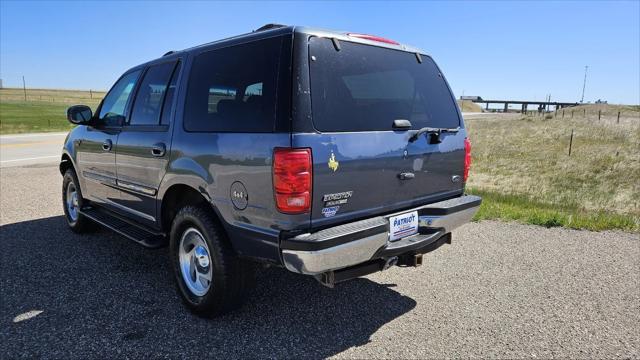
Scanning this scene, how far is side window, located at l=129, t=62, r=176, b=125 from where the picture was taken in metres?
3.86

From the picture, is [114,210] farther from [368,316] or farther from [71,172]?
[368,316]

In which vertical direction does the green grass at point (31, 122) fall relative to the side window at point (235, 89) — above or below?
below

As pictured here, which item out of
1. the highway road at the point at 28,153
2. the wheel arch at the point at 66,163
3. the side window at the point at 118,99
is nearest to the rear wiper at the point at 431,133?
the side window at the point at 118,99

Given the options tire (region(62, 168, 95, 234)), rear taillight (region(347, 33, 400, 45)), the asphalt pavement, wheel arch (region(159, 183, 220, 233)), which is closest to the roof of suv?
rear taillight (region(347, 33, 400, 45))

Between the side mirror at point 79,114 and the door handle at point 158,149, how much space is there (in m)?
1.61

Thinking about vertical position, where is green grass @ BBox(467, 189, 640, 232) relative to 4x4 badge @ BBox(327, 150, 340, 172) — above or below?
below

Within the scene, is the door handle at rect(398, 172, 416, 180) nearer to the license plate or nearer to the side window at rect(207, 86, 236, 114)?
the license plate

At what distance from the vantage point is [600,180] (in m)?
10.1

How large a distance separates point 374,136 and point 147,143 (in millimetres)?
2046

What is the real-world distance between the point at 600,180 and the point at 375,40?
914 centimetres

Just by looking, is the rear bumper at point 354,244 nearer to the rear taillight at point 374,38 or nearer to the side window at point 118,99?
the rear taillight at point 374,38

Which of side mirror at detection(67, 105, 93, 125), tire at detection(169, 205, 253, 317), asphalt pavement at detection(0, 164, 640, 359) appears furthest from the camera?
side mirror at detection(67, 105, 93, 125)

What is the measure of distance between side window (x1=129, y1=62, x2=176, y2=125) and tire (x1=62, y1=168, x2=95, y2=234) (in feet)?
5.79

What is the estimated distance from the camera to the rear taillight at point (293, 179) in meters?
2.60
